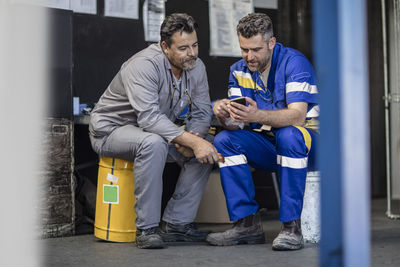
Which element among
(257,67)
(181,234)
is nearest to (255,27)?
(257,67)

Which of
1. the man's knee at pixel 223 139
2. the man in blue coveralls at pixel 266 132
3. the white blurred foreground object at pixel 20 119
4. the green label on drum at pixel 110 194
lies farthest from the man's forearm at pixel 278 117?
the white blurred foreground object at pixel 20 119

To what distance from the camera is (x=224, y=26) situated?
4785mm

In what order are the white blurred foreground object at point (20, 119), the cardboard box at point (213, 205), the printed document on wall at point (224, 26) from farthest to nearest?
the printed document on wall at point (224, 26)
the cardboard box at point (213, 205)
the white blurred foreground object at point (20, 119)

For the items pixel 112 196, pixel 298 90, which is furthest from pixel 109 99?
pixel 298 90

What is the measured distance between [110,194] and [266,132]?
0.97m

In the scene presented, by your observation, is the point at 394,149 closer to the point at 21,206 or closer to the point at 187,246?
the point at 187,246

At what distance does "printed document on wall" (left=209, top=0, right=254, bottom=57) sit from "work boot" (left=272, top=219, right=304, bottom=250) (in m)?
2.07

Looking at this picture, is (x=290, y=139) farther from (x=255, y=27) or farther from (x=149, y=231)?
(x=149, y=231)

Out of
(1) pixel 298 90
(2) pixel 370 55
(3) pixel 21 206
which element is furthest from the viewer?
(2) pixel 370 55

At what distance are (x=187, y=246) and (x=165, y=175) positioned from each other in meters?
1.35

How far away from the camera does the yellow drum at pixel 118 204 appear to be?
339 centimetres

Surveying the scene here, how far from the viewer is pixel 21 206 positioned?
109 centimetres

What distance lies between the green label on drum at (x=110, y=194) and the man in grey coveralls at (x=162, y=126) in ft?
0.60

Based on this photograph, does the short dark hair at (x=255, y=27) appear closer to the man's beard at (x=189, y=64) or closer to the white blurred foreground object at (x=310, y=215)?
the man's beard at (x=189, y=64)
